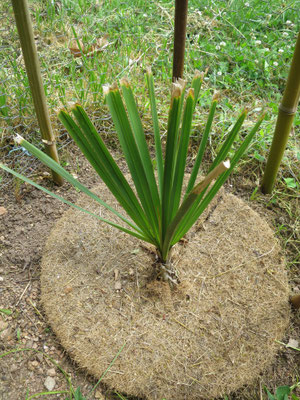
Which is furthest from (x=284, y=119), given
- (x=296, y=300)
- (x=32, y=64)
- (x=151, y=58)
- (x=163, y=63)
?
(x=151, y=58)

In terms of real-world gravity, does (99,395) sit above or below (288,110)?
below

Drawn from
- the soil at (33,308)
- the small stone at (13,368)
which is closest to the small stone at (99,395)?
the soil at (33,308)

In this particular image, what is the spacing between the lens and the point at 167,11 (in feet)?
8.93

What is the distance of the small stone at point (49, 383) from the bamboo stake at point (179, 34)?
1.06 meters

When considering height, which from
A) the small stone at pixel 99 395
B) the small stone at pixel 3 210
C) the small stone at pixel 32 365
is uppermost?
the small stone at pixel 3 210

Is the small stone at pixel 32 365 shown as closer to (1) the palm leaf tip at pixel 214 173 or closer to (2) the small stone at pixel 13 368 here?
(2) the small stone at pixel 13 368

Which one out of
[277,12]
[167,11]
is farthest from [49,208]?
[277,12]

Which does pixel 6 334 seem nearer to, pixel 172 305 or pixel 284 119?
pixel 172 305

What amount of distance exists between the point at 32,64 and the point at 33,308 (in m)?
0.87

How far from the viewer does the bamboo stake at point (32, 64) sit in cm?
125

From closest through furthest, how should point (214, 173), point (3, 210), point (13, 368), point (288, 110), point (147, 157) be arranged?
point (214, 173)
point (147, 157)
point (13, 368)
point (288, 110)
point (3, 210)

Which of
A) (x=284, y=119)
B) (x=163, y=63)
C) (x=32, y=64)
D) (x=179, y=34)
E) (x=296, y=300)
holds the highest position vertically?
(x=179, y=34)

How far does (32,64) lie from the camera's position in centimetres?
137

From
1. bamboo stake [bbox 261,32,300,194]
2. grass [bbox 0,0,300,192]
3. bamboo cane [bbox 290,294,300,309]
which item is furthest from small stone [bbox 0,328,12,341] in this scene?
bamboo stake [bbox 261,32,300,194]
